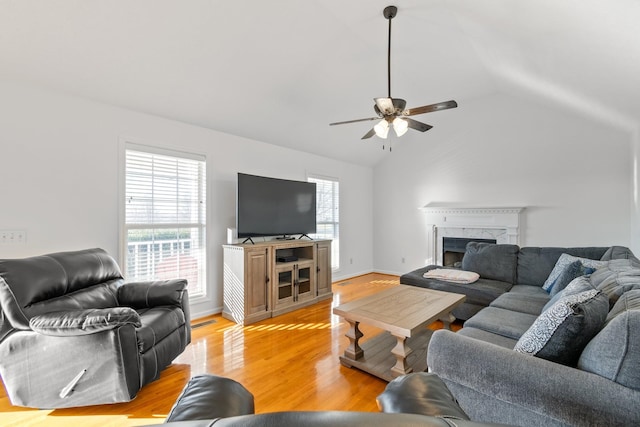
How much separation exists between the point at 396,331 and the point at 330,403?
674 millimetres

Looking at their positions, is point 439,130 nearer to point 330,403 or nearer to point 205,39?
point 205,39

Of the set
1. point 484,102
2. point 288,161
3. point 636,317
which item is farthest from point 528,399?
point 484,102

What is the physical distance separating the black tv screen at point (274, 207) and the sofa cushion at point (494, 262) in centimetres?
234

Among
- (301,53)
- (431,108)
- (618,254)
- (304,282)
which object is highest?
(301,53)

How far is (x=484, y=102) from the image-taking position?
199 inches

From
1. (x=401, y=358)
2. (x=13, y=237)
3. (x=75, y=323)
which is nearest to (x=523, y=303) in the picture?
(x=401, y=358)

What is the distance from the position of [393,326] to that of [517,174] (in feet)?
13.5

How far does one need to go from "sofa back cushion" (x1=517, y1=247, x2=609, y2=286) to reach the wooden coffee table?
1.27m

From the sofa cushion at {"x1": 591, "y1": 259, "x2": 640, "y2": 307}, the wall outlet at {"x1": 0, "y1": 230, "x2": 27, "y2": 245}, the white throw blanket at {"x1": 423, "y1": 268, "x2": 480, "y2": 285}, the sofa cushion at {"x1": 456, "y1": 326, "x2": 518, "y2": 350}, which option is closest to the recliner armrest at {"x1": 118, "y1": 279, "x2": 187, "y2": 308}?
the wall outlet at {"x1": 0, "y1": 230, "x2": 27, "y2": 245}

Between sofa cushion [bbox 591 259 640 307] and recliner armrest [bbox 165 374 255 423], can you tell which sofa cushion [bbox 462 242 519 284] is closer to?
sofa cushion [bbox 591 259 640 307]

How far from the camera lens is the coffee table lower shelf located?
230cm

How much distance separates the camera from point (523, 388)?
1.20 meters

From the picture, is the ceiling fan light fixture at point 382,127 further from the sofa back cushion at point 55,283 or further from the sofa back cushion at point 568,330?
the sofa back cushion at point 55,283

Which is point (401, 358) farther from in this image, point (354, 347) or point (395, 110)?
point (395, 110)
